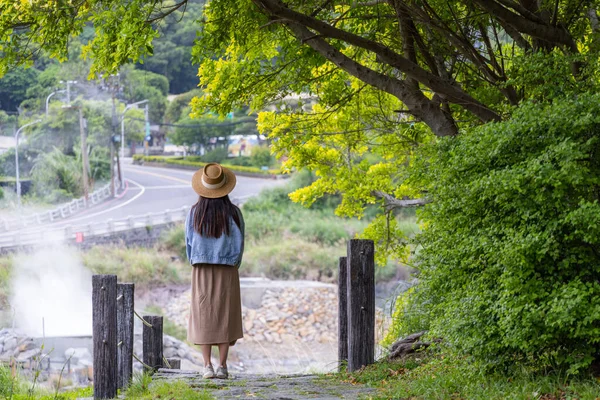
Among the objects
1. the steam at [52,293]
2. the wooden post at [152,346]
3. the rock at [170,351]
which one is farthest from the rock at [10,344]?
the wooden post at [152,346]

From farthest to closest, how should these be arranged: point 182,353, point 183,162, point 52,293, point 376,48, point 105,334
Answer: point 183,162 → point 52,293 → point 182,353 → point 376,48 → point 105,334

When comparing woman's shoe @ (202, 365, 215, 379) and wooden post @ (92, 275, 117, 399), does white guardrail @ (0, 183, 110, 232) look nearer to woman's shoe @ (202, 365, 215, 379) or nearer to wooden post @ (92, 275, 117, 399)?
woman's shoe @ (202, 365, 215, 379)

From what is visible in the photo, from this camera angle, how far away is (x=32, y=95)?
35.0 meters

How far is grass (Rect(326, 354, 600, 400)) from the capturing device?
4.49 meters

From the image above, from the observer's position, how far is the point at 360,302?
6980 mm

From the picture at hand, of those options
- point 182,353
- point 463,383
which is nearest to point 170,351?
point 182,353

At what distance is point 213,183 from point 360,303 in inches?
64.8

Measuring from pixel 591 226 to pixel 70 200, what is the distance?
33157mm

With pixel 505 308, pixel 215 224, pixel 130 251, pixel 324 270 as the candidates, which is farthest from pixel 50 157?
pixel 505 308

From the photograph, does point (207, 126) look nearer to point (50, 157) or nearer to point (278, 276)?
point (50, 157)

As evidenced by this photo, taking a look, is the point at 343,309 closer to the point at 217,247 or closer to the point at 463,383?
the point at 217,247

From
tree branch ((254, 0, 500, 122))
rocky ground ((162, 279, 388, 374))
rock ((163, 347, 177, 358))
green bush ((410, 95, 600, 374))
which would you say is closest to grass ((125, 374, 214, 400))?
green bush ((410, 95, 600, 374))

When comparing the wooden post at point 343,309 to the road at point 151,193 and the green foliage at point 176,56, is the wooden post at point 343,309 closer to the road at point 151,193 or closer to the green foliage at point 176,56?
the road at point 151,193

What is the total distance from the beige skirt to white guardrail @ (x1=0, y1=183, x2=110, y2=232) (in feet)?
89.5
